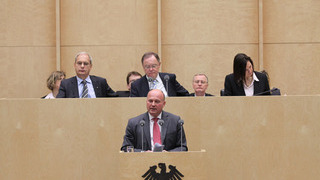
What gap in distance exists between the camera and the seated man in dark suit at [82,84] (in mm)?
4738

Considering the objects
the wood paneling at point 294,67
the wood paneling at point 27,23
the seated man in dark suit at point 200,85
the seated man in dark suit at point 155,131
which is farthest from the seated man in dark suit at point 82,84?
the wood paneling at point 294,67

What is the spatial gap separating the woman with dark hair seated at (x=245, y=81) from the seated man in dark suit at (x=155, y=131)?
0.78m

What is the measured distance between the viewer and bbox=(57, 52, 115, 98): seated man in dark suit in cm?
474

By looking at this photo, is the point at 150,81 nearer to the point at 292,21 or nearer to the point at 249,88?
the point at 249,88

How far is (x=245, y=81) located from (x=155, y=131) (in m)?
0.98

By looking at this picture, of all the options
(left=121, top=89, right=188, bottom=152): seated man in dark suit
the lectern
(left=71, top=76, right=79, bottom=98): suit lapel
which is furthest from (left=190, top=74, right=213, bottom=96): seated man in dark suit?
the lectern

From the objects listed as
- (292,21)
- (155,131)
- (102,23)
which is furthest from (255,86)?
(102,23)

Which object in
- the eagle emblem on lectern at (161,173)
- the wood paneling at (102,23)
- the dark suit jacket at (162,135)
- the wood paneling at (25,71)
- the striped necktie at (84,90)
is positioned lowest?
the eagle emblem on lectern at (161,173)

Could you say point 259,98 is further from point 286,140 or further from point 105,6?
point 105,6

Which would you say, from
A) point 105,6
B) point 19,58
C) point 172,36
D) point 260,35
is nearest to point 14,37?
point 19,58

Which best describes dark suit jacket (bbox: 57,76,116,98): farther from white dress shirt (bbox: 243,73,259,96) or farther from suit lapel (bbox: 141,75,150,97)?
white dress shirt (bbox: 243,73,259,96)

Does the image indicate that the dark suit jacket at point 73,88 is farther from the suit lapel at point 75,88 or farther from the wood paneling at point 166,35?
the wood paneling at point 166,35

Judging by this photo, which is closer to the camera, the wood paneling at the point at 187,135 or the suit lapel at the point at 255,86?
the wood paneling at the point at 187,135

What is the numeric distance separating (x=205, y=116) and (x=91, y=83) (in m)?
0.95
